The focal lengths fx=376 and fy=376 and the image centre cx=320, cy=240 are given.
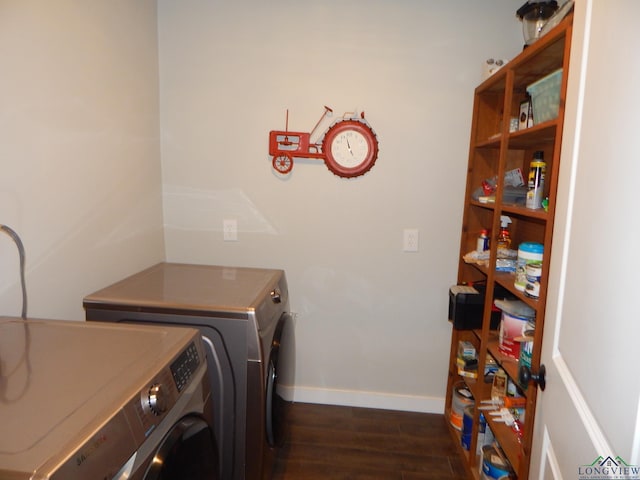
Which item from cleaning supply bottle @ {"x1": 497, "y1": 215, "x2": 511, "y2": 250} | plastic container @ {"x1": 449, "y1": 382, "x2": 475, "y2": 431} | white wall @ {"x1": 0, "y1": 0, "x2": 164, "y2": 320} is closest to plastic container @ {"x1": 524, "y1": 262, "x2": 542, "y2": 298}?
cleaning supply bottle @ {"x1": 497, "y1": 215, "x2": 511, "y2": 250}

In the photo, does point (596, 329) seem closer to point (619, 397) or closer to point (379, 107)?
point (619, 397)

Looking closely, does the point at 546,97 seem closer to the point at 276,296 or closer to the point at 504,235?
the point at 504,235

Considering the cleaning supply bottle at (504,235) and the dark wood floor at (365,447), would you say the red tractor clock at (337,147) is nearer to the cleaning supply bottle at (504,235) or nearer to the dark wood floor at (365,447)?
the cleaning supply bottle at (504,235)

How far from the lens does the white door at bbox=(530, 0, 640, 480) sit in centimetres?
63

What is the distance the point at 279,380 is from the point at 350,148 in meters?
1.22

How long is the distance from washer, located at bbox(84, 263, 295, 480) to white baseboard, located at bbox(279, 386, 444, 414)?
78 centimetres

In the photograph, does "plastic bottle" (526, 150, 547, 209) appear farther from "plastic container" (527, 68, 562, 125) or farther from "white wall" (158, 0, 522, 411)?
"white wall" (158, 0, 522, 411)

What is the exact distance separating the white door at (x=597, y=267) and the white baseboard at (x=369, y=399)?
1.25m

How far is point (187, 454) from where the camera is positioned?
0.92 metres

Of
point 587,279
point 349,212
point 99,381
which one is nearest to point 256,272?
point 349,212

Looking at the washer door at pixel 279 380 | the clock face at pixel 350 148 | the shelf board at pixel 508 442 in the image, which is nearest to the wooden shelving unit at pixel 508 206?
the shelf board at pixel 508 442

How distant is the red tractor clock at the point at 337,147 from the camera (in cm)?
200

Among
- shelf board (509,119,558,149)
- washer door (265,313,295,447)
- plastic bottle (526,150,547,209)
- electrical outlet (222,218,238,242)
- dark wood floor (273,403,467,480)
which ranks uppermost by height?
shelf board (509,119,558,149)

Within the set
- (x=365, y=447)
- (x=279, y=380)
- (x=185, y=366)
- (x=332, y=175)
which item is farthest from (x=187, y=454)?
(x=332, y=175)
